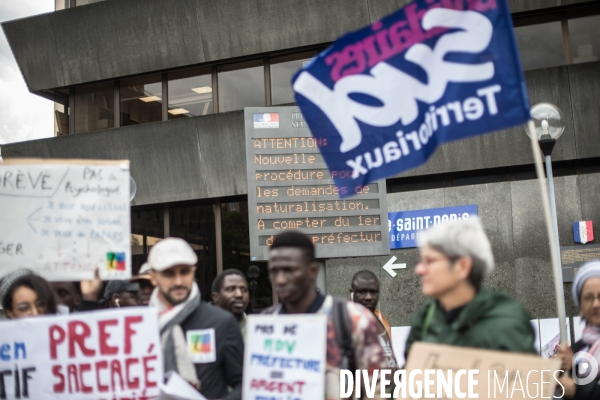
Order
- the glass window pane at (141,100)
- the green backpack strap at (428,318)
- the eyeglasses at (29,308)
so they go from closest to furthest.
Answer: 1. the green backpack strap at (428,318)
2. the eyeglasses at (29,308)
3. the glass window pane at (141,100)

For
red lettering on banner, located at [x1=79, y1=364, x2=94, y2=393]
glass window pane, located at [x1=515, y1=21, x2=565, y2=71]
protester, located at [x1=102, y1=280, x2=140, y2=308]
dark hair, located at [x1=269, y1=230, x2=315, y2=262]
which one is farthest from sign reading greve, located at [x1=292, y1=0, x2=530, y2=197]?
glass window pane, located at [x1=515, y1=21, x2=565, y2=71]

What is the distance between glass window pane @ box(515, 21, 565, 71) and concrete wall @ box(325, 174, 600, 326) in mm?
2669

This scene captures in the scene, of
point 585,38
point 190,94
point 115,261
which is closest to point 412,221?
point 585,38

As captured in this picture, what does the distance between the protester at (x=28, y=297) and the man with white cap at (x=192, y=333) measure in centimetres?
81

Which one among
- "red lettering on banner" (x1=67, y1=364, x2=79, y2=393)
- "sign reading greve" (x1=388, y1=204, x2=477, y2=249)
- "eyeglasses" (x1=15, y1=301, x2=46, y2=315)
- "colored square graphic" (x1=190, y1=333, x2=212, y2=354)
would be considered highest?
"sign reading greve" (x1=388, y1=204, x2=477, y2=249)

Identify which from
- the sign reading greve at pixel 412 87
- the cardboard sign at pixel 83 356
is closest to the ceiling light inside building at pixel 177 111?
the sign reading greve at pixel 412 87

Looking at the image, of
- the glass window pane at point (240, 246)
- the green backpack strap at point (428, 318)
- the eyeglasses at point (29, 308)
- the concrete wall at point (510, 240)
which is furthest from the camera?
the glass window pane at point (240, 246)

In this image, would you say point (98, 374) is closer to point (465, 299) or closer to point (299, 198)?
point (465, 299)

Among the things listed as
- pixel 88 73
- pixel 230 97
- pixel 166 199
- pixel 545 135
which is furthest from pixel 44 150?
pixel 545 135

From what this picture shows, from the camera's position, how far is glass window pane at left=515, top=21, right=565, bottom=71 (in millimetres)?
15867

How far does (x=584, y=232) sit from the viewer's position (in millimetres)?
14414

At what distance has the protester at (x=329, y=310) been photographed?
3.74 m

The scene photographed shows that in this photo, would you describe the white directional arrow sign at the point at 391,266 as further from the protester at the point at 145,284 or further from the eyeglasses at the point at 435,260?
the eyeglasses at the point at 435,260

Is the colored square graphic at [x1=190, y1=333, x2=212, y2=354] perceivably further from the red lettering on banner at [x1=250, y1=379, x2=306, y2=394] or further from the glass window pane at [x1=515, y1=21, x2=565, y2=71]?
the glass window pane at [x1=515, y1=21, x2=565, y2=71]
